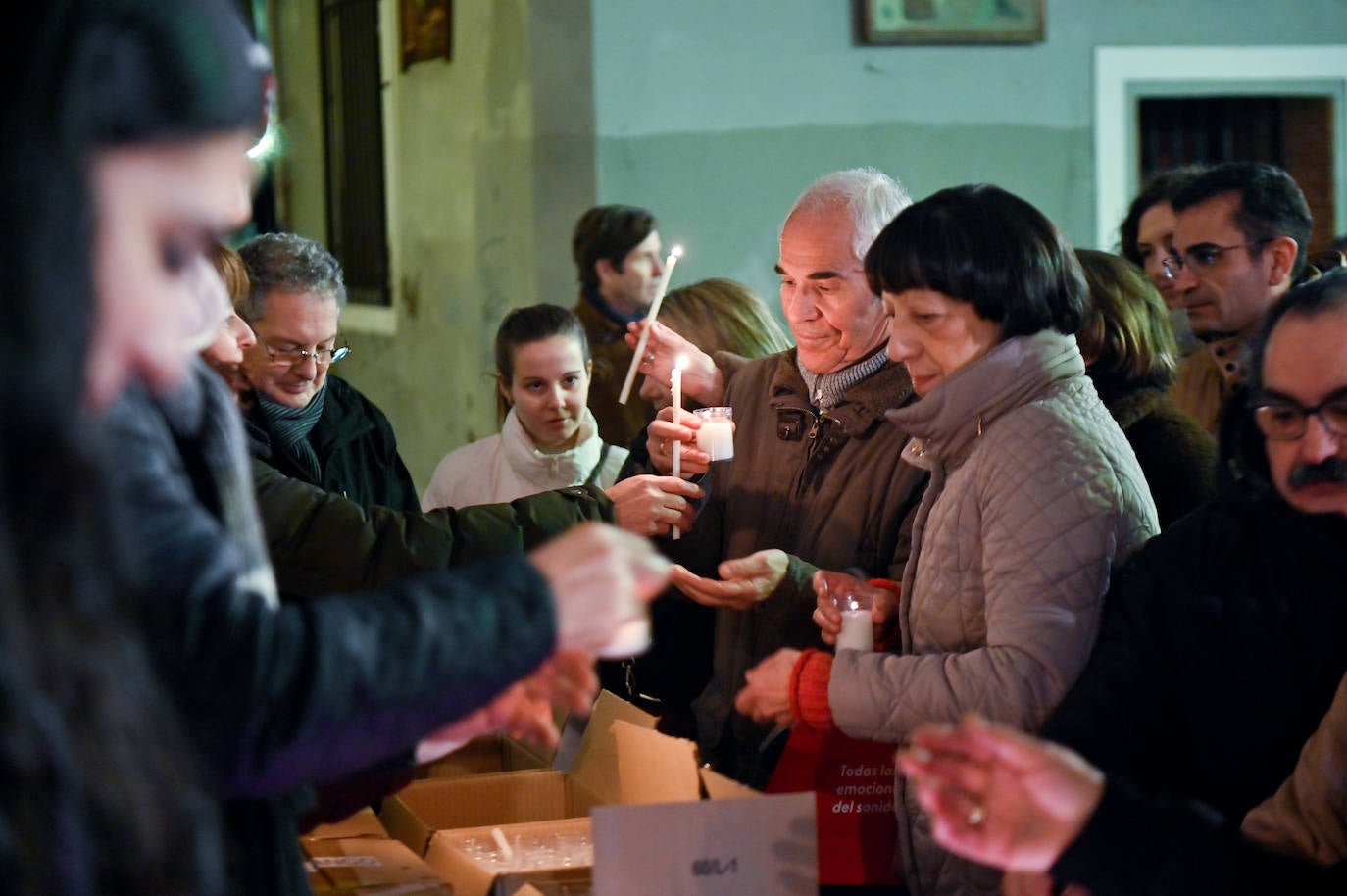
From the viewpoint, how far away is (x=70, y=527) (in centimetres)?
97

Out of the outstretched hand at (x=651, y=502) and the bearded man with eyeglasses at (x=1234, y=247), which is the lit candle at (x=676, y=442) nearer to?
the outstretched hand at (x=651, y=502)

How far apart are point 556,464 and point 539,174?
6.90ft

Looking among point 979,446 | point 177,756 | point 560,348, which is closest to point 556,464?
point 560,348

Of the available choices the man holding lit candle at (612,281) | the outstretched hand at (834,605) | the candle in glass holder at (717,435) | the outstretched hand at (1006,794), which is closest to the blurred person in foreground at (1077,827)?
the outstretched hand at (1006,794)

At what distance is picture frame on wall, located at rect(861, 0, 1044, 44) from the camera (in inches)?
226

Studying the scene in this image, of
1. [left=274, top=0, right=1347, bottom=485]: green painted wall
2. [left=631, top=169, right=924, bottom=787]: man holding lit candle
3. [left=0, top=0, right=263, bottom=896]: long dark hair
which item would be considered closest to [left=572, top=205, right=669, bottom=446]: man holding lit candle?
[left=274, top=0, right=1347, bottom=485]: green painted wall

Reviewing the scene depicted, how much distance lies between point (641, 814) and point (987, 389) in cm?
79

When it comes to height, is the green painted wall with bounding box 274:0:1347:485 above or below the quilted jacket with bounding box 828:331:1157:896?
above

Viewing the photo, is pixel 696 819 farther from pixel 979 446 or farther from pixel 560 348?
pixel 560 348

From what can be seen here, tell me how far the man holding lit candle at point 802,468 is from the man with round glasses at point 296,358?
0.75 meters

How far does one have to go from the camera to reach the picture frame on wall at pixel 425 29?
6.80 metres

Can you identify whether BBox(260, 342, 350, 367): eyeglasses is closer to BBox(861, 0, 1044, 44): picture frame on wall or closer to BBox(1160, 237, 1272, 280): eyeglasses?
BBox(1160, 237, 1272, 280): eyeglasses

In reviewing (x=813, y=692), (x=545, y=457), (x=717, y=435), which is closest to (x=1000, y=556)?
(x=813, y=692)

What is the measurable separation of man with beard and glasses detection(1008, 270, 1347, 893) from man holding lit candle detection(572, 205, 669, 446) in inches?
111
